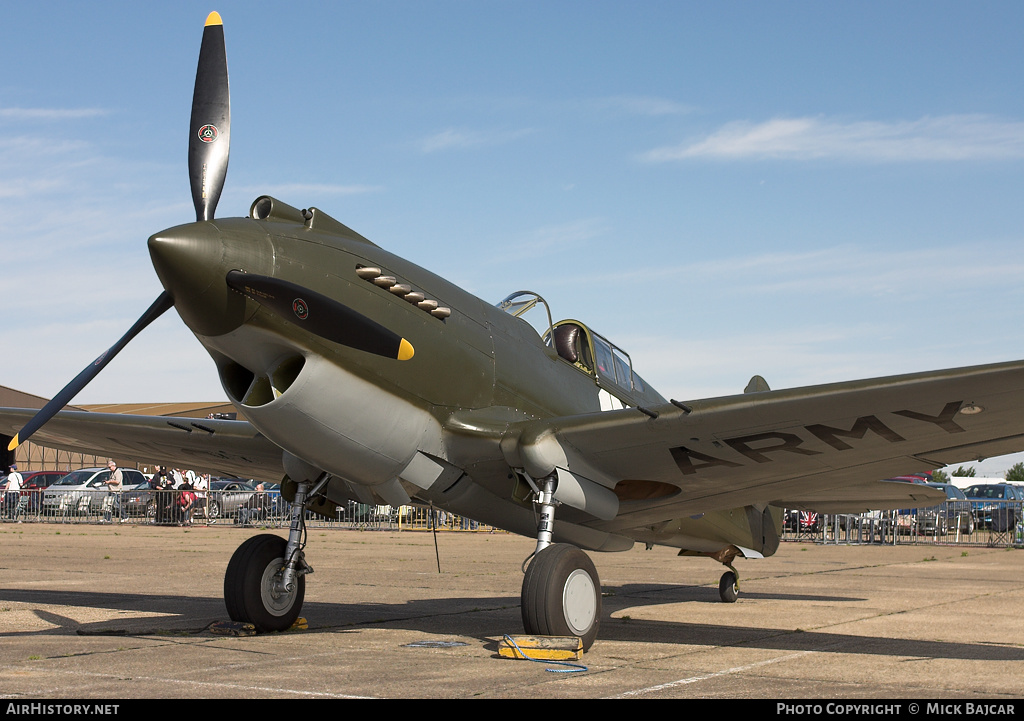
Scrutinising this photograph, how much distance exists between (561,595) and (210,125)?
4.17 metres

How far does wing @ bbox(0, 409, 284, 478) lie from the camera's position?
898 cm

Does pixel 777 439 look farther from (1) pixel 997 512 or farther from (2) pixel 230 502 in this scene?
(2) pixel 230 502

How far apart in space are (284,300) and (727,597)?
711cm

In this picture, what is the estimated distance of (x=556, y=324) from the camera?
29.8ft

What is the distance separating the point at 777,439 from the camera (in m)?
6.95

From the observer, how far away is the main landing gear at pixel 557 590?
6.58m

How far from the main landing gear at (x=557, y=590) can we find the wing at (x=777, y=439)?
43 centimetres

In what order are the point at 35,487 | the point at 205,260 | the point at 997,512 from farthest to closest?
1. the point at 35,487
2. the point at 997,512
3. the point at 205,260

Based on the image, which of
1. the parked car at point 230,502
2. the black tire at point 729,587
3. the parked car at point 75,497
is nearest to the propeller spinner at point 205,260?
the black tire at point 729,587

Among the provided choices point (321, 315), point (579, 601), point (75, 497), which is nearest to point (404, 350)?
point (321, 315)

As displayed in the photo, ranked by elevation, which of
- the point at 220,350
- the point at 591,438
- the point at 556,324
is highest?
the point at 556,324

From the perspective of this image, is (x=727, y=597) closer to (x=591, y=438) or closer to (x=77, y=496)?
(x=591, y=438)

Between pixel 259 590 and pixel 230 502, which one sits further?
pixel 230 502
